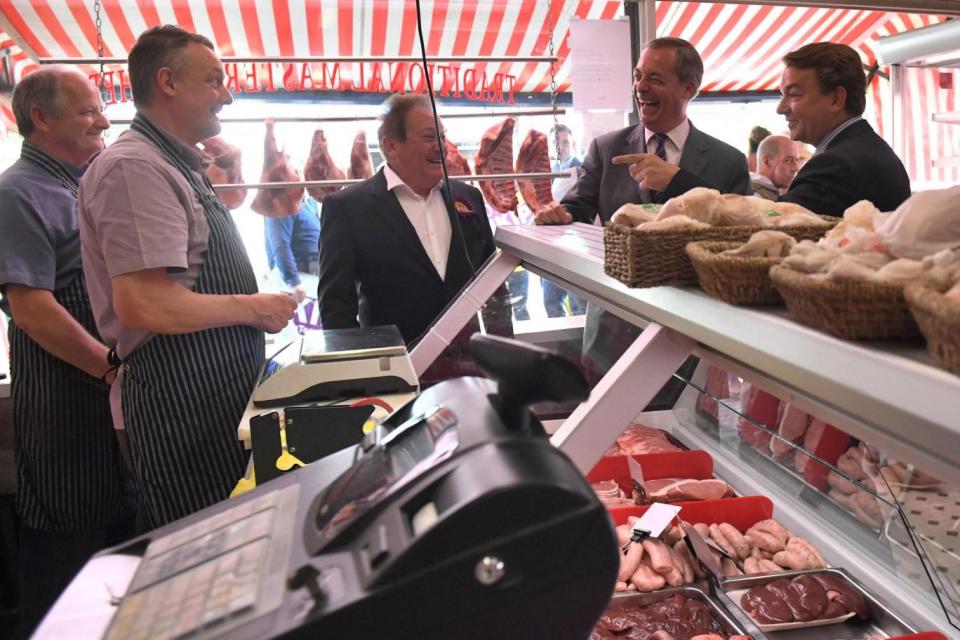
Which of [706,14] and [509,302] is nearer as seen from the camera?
[509,302]

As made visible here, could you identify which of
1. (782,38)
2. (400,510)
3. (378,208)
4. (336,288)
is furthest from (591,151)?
(782,38)

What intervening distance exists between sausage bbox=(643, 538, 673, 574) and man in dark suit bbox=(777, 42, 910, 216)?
1213 mm

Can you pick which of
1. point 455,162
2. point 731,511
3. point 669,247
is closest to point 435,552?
point 669,247

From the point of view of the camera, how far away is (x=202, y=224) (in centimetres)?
212

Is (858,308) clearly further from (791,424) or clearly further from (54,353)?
(54,353)

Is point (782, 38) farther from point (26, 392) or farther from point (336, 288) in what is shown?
point (26, 392)

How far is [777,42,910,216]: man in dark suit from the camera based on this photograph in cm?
245

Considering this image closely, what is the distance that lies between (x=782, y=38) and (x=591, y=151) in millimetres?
3417

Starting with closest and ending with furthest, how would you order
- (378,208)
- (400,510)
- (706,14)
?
1. (400,510)
2. (378,208)
3. (706,14)

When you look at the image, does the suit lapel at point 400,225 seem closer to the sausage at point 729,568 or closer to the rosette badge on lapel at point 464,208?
the rosette badge on lapel at point 464,208

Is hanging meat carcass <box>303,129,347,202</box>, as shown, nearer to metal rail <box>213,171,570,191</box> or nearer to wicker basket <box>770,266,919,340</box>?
metal rail <box>213,171,570,191</box>

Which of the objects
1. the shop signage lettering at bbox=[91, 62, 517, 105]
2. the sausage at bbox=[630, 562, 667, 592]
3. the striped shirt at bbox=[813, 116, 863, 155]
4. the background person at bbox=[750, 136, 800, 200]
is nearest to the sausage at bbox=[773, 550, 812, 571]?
the sausage at bbox=[630, 562, 667, 592]

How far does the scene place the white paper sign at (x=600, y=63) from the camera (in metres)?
3.93

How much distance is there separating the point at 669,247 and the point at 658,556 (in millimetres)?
1110
